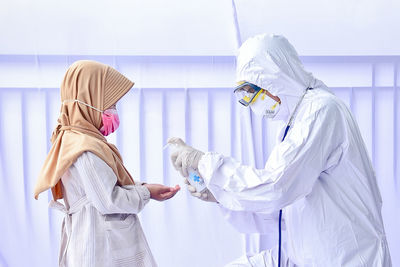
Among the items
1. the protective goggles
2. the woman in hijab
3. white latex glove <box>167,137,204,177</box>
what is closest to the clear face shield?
the protective goggles

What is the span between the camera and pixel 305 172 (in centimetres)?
160

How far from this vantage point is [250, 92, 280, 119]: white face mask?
1.80 meters

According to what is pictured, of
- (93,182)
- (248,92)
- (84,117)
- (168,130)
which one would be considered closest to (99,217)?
(93,182)

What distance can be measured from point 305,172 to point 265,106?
34 cm

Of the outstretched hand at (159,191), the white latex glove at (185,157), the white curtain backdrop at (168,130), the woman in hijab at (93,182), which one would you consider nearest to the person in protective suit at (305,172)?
the white latex glove at (185,157)

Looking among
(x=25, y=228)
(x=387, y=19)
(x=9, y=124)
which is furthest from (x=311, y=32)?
(x=25, y=228)

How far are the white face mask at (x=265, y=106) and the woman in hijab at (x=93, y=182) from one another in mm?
504

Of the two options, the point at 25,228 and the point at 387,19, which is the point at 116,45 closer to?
the point at 25,228

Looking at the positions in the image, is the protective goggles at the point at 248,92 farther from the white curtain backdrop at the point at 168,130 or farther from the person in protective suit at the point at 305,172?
the white curtain backdrop at the point at 168,130

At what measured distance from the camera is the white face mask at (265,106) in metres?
1.80

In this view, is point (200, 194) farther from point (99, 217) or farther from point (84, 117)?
point (84, 117)

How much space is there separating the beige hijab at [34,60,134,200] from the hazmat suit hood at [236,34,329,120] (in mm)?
496

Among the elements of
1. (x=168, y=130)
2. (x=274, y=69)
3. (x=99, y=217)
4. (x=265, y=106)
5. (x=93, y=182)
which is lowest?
(x=99, y=217)

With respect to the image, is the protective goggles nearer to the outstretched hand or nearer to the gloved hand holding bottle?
the gloved hand holding bottle
